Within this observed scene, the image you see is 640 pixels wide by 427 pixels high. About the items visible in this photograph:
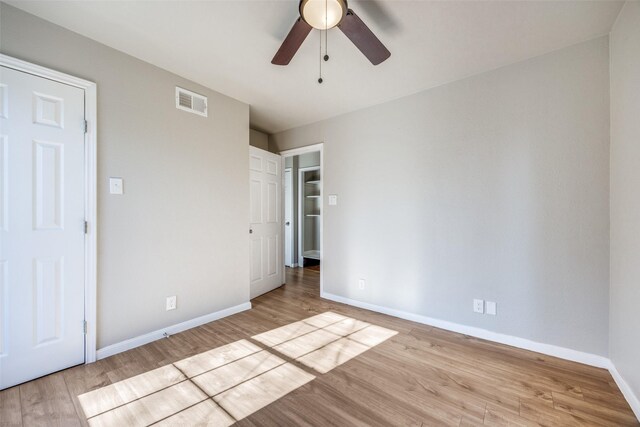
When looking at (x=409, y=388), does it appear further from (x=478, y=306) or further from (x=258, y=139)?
(x=258, y=139)

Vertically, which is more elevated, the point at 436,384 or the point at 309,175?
the point at 309,175

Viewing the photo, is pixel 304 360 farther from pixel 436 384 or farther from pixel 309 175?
pixel 309 175

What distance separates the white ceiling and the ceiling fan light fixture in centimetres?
28

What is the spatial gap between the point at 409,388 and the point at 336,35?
2.60 m

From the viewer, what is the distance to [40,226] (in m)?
1.88

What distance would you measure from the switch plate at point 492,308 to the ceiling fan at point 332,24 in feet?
7.66

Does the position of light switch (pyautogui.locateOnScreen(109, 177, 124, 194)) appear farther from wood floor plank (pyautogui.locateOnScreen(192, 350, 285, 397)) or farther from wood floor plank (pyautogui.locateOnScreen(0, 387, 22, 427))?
wood floor plank (pyautogui.locateOnScreen(192, 350, 285, 397))

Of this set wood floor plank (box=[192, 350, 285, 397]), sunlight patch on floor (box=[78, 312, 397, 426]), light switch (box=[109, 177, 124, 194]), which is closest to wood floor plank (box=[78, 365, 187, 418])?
sunlight patch on floor (box=[78, 312, 397, 426])

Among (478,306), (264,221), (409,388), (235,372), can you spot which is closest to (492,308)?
(478,306)

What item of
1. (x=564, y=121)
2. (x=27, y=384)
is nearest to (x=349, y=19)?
(x=564, y=121)

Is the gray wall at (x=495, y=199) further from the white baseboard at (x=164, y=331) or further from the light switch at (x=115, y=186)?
the light switch at (x=115, y=186)

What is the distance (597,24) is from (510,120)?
762mm

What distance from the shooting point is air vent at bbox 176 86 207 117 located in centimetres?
266

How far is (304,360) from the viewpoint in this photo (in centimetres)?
215
